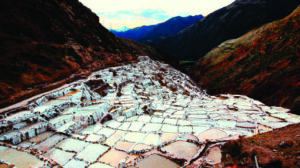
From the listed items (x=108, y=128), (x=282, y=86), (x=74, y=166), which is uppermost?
(x=282, y=86)

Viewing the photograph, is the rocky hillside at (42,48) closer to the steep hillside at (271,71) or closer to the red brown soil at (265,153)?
the red brown soil at (265,153)

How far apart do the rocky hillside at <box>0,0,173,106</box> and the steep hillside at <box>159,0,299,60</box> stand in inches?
4083

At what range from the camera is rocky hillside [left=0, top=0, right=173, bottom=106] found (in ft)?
49.0

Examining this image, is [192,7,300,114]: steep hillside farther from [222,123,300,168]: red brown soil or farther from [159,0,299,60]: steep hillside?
[159,0,299,60]: steep hillside

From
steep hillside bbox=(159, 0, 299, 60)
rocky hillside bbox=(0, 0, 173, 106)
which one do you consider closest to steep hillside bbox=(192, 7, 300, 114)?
rocky hillside bbox=(0, 0, 173, 106)

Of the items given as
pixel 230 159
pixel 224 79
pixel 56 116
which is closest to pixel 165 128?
pixel 230 159

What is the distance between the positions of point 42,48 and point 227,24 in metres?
134

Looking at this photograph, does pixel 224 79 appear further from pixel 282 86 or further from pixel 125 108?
pixel 125 108

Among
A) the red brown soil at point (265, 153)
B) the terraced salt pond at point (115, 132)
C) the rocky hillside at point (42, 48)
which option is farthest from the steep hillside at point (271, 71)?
the rocky hillside at point (42, 48)

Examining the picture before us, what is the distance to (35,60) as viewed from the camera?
18.6 meters

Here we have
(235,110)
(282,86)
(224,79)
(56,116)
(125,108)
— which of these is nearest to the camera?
(56,116)

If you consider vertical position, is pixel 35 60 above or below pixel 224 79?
above

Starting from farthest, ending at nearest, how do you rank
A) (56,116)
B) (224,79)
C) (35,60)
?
1. (224,79)
2. (35,60)
3. (56,116)

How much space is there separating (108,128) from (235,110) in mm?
11922
